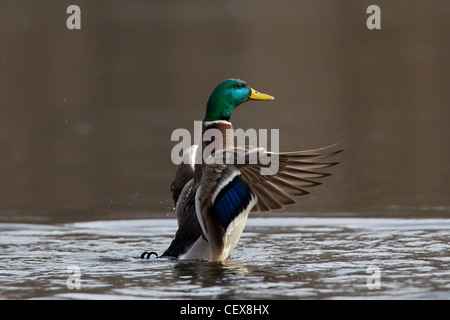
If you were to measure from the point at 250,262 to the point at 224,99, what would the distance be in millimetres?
1219

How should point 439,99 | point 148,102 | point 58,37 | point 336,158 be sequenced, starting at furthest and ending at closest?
1. point 58,37
2. point 148,102
3. point 439,99
4. point 336,158

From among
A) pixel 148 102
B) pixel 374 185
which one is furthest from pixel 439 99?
pixel 374 185

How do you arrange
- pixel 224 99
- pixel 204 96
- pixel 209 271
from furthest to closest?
pixel 204 96, pixel 224 99, pixel 209 271

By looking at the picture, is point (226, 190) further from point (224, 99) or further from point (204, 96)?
point (204, 96)

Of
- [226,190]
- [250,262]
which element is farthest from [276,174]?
[250,262]

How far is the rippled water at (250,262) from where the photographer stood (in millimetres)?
5840

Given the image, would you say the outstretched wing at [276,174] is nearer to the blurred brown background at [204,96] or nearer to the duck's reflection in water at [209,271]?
the duck's reflection in water at [209,271]

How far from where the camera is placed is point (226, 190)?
6688 millimetres

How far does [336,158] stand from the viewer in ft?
38.7

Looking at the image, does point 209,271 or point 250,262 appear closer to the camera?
point 209,271

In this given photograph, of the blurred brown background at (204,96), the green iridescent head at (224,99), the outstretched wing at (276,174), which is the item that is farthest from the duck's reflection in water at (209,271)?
the blurred brown background at (204,96)

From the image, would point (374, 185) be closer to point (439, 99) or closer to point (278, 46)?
point (439, 99)
